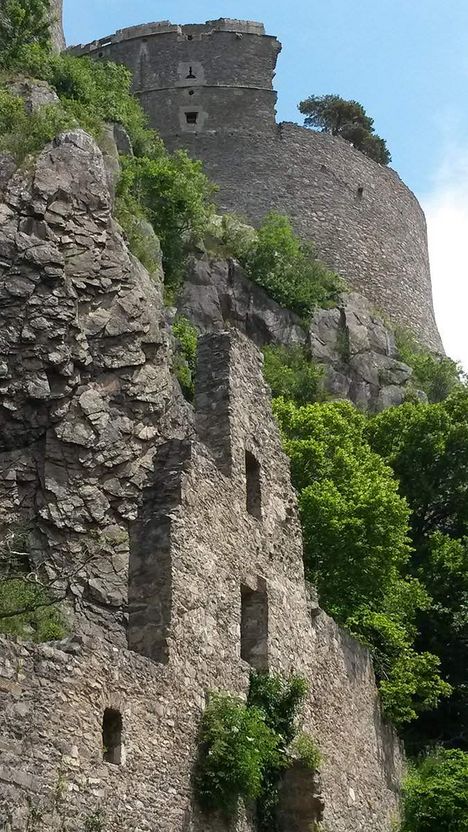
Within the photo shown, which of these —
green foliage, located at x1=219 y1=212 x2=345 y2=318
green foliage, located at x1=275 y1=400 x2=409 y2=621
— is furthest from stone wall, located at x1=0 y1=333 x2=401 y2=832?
green foliage, located at x1=219 y1=212 x2=345 y2=318

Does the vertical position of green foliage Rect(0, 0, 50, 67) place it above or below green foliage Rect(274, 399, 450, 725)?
above

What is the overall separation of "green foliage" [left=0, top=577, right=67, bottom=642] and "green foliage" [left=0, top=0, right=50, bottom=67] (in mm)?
19702

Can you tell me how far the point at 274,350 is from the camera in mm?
37344

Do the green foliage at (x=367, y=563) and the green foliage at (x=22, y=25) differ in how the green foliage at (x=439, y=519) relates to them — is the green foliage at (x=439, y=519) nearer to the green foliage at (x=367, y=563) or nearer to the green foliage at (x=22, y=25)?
the green foliage at (x=367, y=563)

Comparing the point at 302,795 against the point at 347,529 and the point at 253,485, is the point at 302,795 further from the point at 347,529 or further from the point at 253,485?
the point at 347,529

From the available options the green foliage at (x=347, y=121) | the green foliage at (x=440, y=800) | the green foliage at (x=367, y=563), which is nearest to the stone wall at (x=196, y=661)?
the green foliage at (x=440, y=800)

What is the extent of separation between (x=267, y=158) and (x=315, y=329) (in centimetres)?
942

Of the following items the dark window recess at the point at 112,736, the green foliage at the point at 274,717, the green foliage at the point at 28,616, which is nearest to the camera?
the dark window recess at the point at 112,736

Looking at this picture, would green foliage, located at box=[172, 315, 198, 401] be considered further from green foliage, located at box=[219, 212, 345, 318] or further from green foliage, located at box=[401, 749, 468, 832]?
green foliage, located at box=[401, 749, 468, 832]

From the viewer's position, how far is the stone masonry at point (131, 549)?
1141 centimetres

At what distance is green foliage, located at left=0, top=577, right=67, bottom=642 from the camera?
49.8ft

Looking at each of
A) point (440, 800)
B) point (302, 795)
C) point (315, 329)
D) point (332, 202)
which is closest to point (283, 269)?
point (315, 329)

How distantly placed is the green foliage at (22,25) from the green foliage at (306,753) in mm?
22386

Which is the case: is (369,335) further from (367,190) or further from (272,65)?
(272,65)
